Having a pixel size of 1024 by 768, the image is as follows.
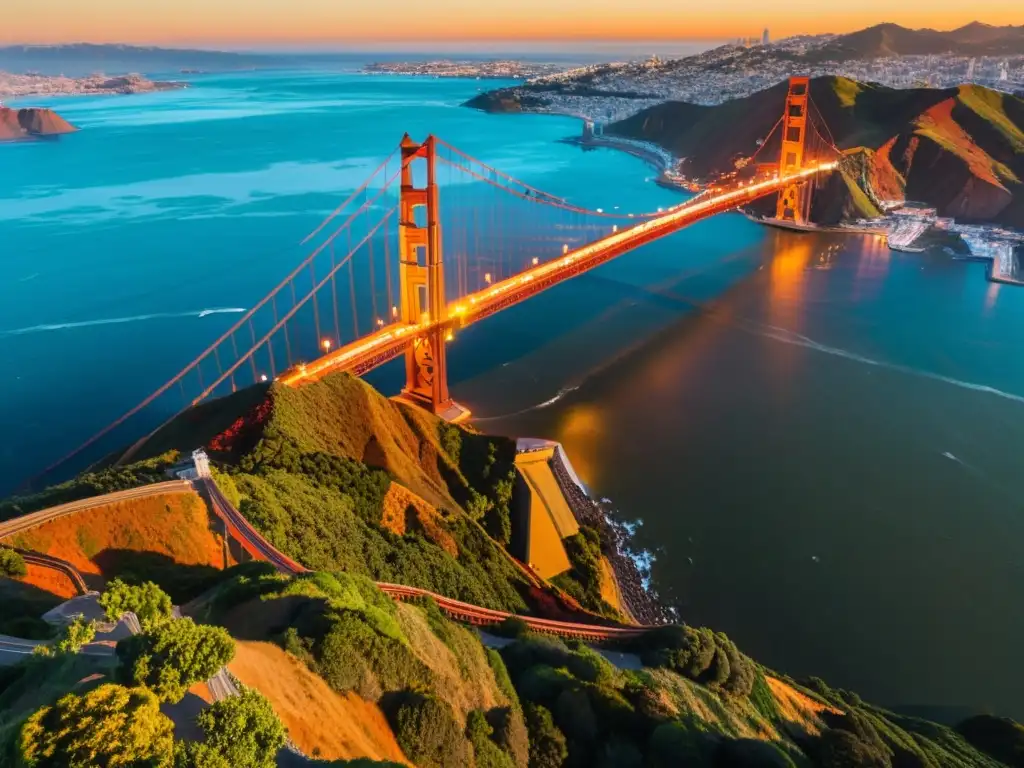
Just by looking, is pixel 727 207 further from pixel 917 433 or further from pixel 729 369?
pixel 917 433

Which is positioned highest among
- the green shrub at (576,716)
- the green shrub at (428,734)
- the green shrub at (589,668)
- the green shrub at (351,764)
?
the green shrub at (351,764)

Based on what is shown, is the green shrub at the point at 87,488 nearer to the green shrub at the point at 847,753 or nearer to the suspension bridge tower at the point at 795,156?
the green shrub at the point at 847,753

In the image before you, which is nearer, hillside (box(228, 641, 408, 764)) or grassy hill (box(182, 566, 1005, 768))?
hillside (box(228, 641, 408, 764))

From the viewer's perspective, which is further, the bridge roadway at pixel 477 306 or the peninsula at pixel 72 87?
the peninsula at pixel 72 87

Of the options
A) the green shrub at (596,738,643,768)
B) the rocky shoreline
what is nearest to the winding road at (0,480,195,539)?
the green shrub at (596,738,643,768)

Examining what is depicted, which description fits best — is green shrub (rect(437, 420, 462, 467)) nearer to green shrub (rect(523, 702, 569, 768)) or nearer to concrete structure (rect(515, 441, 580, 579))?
concrete structure (rect(515, 441, 580, 579))

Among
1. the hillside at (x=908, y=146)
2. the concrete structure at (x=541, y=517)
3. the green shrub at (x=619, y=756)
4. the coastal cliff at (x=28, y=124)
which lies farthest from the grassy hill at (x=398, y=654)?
the coastal cliff at (x=28, y=124)
